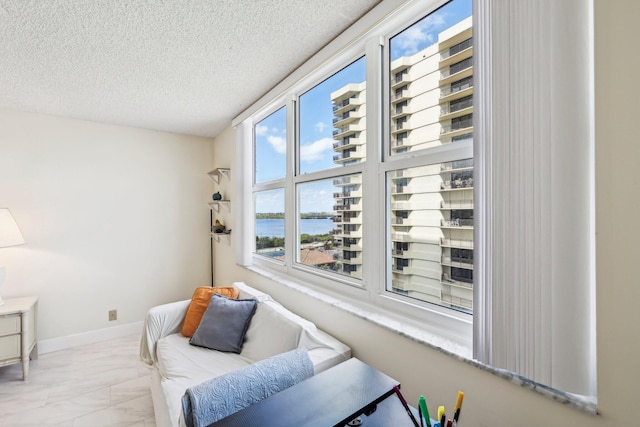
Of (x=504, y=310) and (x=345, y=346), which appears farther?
(x=345, y=346)

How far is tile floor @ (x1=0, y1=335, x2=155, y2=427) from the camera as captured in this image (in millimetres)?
1975

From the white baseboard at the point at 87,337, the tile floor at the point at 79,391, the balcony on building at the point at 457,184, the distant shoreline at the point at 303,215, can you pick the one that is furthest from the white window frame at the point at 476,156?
the white baseboard at the point at 87,337

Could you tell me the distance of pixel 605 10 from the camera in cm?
79

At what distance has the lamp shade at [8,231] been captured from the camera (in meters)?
2.50

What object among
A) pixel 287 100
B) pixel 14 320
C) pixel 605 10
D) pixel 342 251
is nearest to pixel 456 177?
pixel 605 10

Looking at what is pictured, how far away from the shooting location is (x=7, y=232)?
252 centimetres

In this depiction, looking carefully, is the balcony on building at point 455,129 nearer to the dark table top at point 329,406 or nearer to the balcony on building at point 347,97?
the balcony on building at point 347,97

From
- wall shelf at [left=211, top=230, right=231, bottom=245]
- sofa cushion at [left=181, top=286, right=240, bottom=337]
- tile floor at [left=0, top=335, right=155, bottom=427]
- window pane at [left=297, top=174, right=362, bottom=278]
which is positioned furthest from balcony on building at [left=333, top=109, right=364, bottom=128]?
tile floor at [left=0, top=335, right=155, bottom=427]

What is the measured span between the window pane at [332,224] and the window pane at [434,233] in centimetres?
30

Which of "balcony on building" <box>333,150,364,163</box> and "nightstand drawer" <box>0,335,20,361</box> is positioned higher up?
"balcony on building" <box>333,150,364,163</box>

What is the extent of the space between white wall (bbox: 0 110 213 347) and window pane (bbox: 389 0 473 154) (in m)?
3.03

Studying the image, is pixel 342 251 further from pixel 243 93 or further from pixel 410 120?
pixel 243 93

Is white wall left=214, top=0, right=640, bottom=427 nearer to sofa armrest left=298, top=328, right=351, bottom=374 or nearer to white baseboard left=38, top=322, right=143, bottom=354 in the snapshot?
sofa armrest left=298, top=328, right=351, bottom=374

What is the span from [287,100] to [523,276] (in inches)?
85.0
